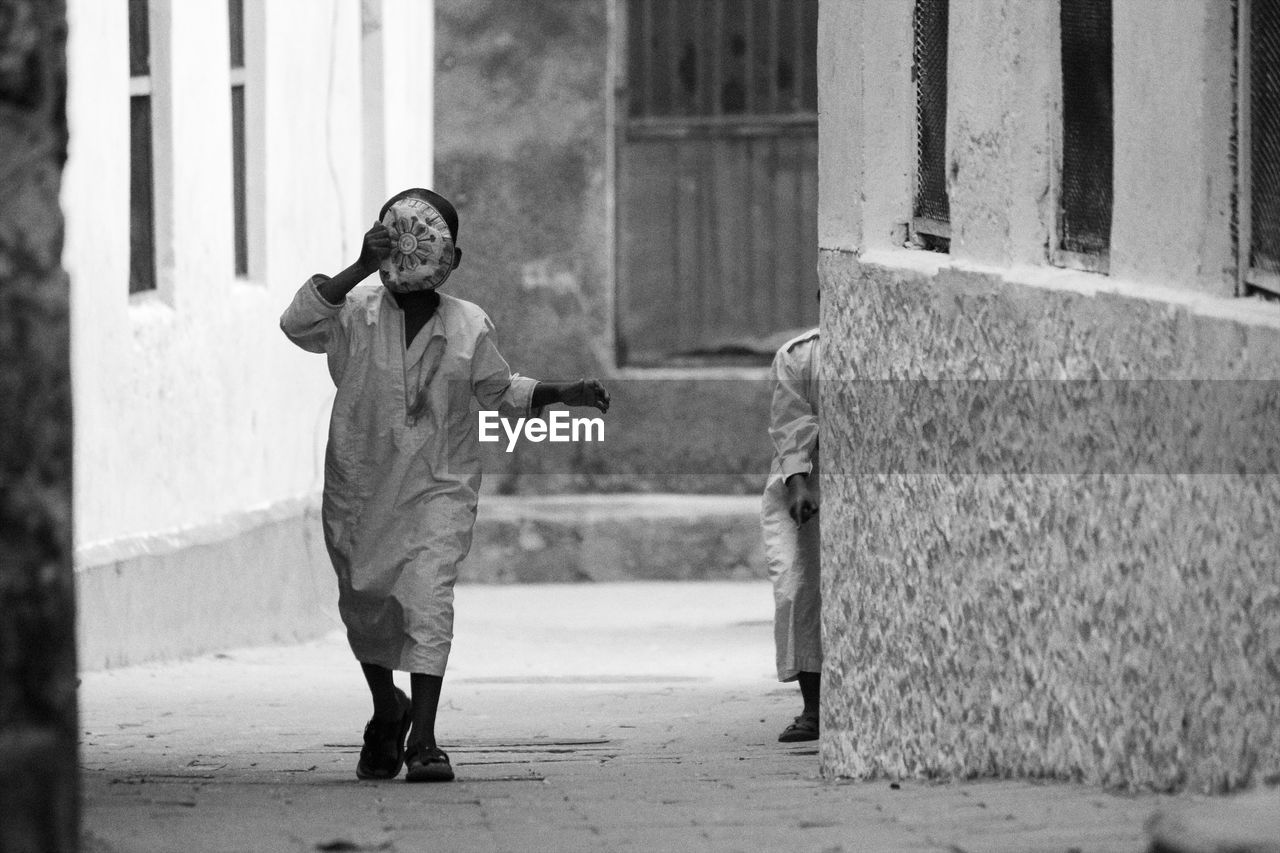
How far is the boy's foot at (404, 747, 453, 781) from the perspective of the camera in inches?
243

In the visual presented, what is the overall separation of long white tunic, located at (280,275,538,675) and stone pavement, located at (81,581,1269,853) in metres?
0.45

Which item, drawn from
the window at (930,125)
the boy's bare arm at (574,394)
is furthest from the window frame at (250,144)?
the window at (930,125)

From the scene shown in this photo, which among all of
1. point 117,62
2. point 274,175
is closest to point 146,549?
point 117,62

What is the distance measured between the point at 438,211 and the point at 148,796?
6.37 ft

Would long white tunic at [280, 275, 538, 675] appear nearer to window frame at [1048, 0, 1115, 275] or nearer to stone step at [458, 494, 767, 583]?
window frame at [1048, 0, 1115, 275]

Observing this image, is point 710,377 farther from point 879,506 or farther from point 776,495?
point 879,506

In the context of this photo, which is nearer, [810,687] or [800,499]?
[800,499]

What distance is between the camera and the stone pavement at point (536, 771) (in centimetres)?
478

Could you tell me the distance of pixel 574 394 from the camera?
6.48m

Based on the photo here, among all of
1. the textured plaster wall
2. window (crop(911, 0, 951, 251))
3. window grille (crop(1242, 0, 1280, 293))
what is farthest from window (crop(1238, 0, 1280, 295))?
the textured plaster wall

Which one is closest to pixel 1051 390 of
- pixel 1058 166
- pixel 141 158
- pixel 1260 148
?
pixel 1058 166

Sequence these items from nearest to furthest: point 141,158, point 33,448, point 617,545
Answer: point 33,448
point 141,158
point 617,545

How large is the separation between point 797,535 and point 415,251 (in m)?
1.89

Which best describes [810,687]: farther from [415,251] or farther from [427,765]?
[415,251]
